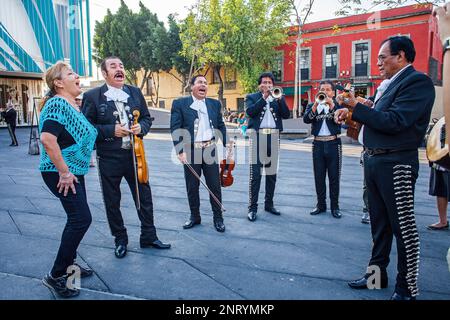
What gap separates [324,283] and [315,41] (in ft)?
107

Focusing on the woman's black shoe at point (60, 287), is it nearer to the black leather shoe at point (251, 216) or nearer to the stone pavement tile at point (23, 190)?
the black leather shoe at point (251, 216)

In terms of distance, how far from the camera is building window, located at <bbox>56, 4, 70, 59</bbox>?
21725 mm

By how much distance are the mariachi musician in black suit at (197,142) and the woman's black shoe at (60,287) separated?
Result: 71.6 inches

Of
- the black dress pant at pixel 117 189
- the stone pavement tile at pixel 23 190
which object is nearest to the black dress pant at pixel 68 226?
the black dress pant at pixel 117 189

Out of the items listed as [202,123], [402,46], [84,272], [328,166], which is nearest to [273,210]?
[328,166]

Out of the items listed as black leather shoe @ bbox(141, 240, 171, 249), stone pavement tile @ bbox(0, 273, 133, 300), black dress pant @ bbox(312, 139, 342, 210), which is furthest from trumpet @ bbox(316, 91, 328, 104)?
stone pavement tile @ bbox(0, 273, 133, 300)

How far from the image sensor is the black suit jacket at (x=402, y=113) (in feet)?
8.10

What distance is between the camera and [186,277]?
3080 mm

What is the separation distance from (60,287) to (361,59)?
32.1m

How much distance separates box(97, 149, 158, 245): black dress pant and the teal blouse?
1.54 ft

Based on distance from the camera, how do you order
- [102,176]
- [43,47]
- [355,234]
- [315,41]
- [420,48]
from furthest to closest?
[315,41] → [420,48] → [43,47] → [355,234] → [102,176]

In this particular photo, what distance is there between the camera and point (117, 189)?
12.0 ft

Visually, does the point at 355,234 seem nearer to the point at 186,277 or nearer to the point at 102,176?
the point at 186,277
